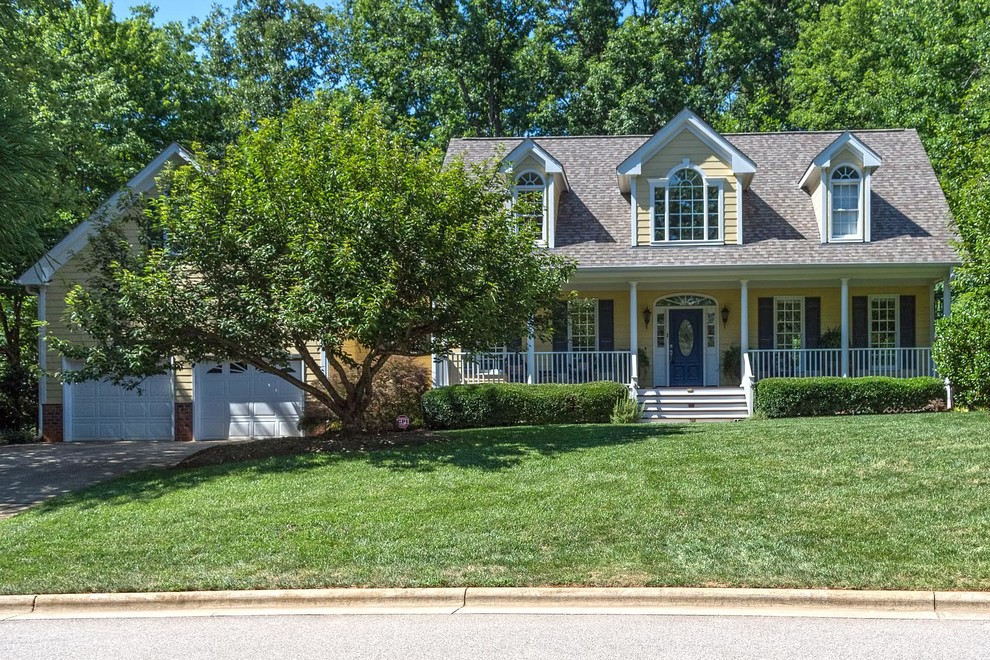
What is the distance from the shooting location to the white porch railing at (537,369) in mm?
20156

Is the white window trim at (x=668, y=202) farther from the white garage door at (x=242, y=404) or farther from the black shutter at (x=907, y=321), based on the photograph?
the white garage door at (x=242, y=404)

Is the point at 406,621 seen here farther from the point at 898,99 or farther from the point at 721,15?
the point at 721,15

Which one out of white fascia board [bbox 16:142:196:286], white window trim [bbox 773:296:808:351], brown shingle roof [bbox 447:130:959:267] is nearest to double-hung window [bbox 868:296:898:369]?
white window trim [bbox 773:296:808:351]

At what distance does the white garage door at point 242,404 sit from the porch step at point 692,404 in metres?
8.03

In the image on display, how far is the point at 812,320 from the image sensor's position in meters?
21.5

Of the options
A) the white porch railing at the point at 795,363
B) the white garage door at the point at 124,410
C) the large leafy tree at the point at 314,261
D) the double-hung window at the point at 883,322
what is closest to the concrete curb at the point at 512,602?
the large leafy tree at the point at 314,261

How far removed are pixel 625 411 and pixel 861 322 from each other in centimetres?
739

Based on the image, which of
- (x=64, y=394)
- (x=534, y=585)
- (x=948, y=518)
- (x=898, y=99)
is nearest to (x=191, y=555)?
(x=534, y=585)

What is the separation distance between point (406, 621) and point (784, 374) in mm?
15626

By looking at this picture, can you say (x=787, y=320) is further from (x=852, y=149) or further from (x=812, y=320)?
(x=852, y=149)

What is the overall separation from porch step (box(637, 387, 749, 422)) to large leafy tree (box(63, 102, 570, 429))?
19.9 feet

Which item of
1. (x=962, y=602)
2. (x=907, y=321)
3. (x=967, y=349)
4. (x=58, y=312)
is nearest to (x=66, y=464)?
(x=58, y=312)

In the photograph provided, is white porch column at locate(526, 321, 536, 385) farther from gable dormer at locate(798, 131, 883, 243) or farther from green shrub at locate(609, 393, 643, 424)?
gable dormer at locate(798, 131, 883, 243)

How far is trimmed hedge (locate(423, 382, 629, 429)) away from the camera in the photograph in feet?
59.4
